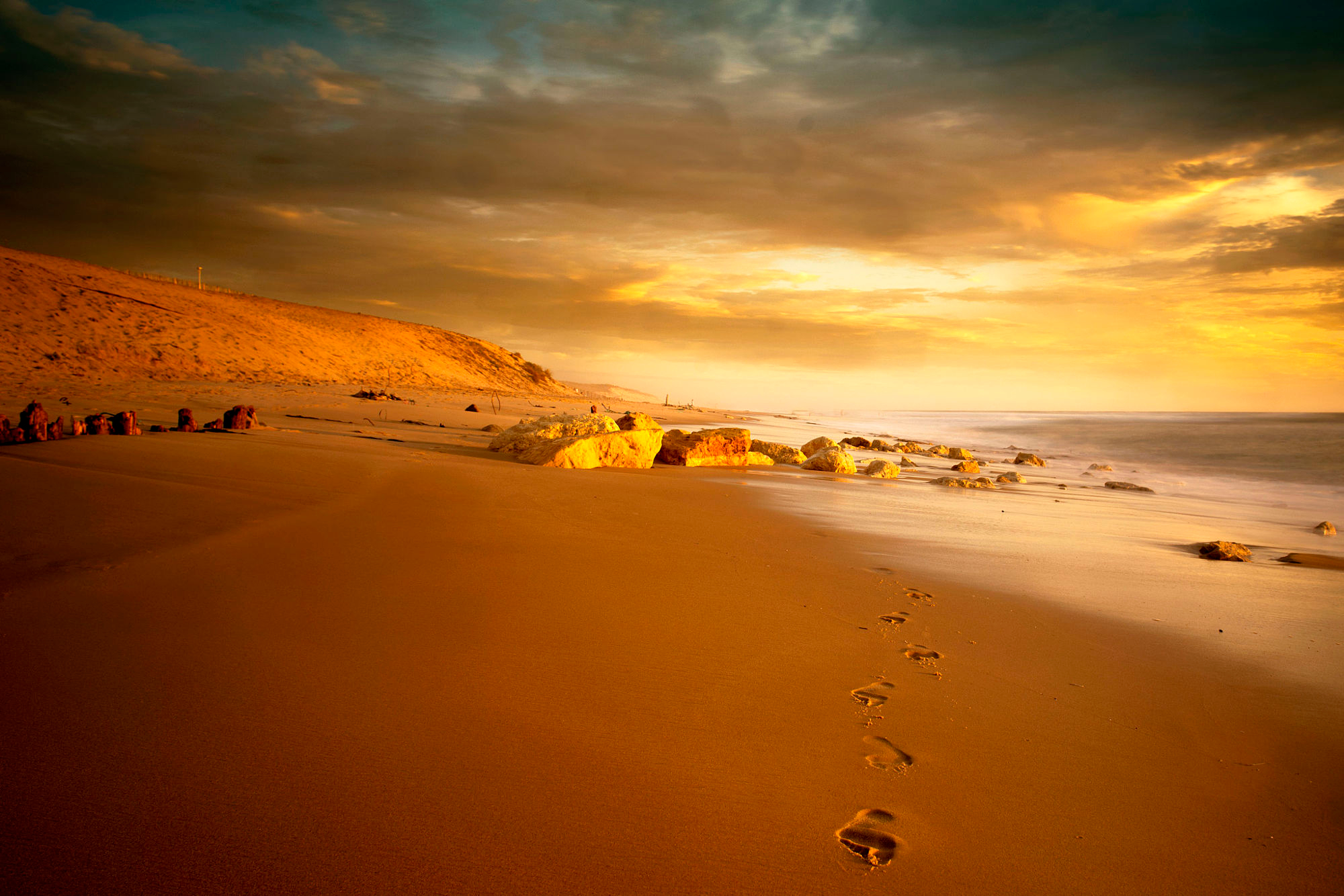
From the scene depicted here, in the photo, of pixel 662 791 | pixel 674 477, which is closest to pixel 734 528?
pixel 674 477

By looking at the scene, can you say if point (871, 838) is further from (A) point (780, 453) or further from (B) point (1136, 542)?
(A) point (780, 453)

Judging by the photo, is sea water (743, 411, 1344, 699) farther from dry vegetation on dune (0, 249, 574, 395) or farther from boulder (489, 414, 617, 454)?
dry vegetation on dune (0, 249, 574, 395)

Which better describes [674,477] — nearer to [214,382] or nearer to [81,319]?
[214,382]

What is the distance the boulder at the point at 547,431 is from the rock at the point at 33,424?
4203 millimetres

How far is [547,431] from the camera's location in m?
8.18

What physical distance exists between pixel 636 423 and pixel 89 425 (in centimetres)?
560

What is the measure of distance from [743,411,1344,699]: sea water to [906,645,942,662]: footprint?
3.42 feet

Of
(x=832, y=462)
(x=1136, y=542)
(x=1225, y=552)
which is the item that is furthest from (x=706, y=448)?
(x=1225, y=552)

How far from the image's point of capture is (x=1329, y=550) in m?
5.67

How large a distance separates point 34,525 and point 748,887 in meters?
3.42

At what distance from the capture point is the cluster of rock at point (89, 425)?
4.78 m

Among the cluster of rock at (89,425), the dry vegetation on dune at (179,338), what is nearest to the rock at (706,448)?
the cluster of rock at (89,425)

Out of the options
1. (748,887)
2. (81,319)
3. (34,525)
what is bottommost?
(748,887)

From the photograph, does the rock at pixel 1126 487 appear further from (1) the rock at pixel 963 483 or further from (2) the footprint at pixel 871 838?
(2) the footprint at pixel 871 838
